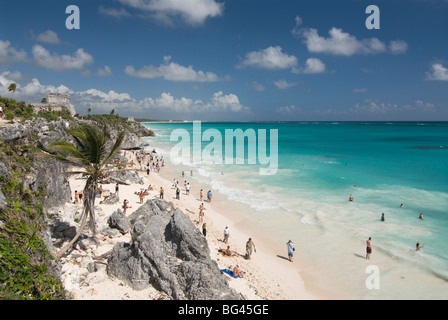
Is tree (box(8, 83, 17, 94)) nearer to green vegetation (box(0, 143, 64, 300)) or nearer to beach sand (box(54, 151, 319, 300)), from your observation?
beach sand (box(54, 151, 319, 300))

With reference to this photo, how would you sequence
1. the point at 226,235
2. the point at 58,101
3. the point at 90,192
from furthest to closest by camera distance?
the point at 58,101 < the point at 226,235 < the point at 90,192

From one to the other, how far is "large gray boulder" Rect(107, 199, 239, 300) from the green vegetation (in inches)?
92.5

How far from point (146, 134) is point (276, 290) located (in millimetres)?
81196

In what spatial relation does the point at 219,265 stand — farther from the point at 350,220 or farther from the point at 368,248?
the point at 350,220

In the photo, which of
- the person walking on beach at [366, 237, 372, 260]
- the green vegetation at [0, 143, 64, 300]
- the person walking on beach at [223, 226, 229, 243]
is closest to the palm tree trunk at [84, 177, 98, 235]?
the green vegetation at [0, 143, 64, 300]

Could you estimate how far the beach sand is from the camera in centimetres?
848

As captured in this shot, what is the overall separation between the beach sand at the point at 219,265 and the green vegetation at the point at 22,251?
150cm

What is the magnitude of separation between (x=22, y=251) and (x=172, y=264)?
4.58m

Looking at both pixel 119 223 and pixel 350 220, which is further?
pixel 350 220

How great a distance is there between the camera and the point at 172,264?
9.35 meters

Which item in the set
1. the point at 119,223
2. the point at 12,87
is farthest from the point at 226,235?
the point at 12,87

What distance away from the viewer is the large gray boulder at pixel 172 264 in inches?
336

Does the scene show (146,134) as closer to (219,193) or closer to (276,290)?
(219,193)
